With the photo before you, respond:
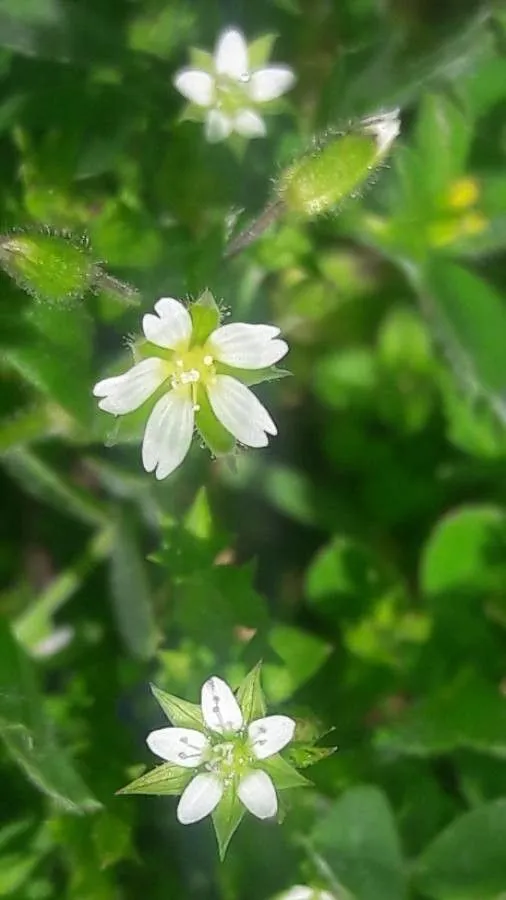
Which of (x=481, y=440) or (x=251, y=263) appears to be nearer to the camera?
(x=251, y=263)

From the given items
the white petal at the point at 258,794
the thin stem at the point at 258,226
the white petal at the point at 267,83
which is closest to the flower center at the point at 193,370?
the thin stem at the point at 258,226

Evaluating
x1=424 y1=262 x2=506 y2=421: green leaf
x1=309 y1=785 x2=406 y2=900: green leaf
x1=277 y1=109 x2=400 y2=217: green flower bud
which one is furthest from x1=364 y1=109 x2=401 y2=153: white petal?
x1=309 y1=785 x2=406 y2=900: green leaf

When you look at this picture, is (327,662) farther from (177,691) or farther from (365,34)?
(365,34)

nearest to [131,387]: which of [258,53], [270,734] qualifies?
[270,734]

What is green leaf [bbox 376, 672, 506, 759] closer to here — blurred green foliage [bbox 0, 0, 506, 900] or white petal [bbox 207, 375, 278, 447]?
blurred green foliage [bbox 0, 0, 506, 900]

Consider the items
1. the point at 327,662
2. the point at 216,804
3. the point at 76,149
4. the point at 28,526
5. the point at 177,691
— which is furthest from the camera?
the point at 28,526

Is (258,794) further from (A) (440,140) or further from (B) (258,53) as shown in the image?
(A) (440,140)

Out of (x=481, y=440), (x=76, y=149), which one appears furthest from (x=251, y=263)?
(x=481, y=440)
